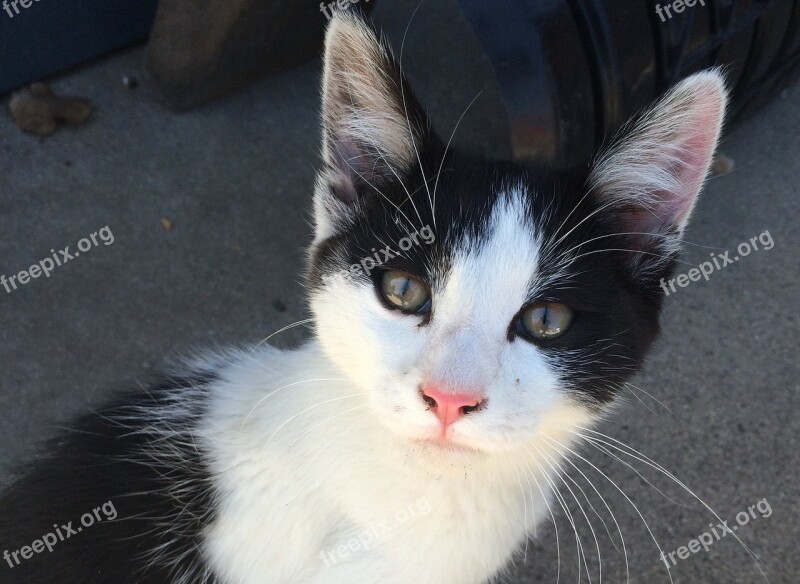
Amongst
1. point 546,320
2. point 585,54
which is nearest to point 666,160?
point 546,320

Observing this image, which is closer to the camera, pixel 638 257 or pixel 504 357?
pixel 504 357

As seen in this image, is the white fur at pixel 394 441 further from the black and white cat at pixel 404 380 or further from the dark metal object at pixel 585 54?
the dark metal object at pixel 585 54

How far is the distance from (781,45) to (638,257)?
1.85m

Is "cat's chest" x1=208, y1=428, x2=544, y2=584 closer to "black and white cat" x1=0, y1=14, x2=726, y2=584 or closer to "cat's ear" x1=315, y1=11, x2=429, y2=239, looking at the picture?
"black and white cat" x1=0, y1=14, x2=726, y2=584

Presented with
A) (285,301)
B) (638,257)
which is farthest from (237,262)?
(638,257)

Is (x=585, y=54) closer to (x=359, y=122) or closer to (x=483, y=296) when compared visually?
(x=359, y=122)

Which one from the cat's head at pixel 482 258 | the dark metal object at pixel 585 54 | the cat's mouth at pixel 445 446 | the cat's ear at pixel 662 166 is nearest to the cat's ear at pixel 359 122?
the cat's head at pixel 482 258

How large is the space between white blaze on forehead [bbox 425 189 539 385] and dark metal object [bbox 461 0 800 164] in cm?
64

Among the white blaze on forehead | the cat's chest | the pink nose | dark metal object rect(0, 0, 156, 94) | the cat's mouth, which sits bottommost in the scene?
the cat's chest

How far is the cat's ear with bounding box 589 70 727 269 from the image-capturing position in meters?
1.28

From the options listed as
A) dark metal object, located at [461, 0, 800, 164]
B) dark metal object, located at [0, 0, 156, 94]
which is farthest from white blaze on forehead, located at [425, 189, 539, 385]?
dark metal object, located at [0, 0, 156, 94]

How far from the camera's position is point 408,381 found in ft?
3.88

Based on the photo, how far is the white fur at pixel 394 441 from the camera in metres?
1.21

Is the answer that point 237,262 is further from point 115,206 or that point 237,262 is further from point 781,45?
point 781,45
